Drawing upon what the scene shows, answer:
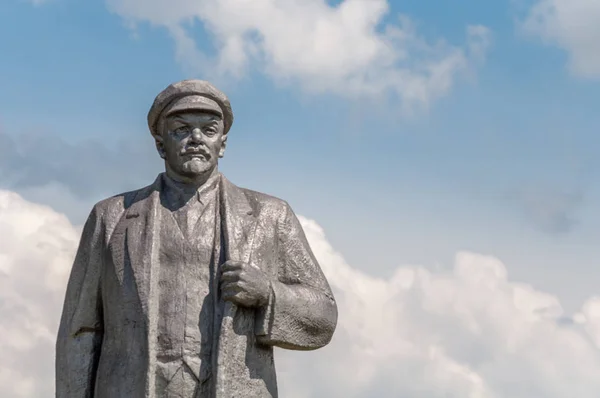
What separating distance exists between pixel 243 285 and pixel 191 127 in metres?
1.56

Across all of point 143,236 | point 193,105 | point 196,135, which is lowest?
point 143,236

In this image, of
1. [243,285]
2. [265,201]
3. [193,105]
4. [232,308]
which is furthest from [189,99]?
[232,308]

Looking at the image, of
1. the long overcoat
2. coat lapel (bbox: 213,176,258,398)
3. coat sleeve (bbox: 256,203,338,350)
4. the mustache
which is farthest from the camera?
the mustache

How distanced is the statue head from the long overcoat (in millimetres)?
269

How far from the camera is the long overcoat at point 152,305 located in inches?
413

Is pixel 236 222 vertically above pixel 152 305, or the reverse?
pixel 236 222

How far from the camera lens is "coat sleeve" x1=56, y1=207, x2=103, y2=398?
429 inches

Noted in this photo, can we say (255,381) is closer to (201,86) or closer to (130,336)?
(130,336)

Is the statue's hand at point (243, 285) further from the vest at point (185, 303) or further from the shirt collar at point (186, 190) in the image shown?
the shirt collar at point (186, 190)

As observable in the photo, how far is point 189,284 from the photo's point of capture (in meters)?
10.7

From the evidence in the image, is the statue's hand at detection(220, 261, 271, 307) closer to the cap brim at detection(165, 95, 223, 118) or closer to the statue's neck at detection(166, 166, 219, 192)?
the statue's neck at detection(166, 166, 219, 192)

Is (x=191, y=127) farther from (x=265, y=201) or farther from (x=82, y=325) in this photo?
(x=82, y=325)

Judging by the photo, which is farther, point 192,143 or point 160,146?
point 160,146

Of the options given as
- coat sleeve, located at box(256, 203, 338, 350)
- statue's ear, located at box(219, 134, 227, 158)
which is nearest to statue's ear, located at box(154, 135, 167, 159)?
statue's ear, located at box(219, 134, 227, 158)
